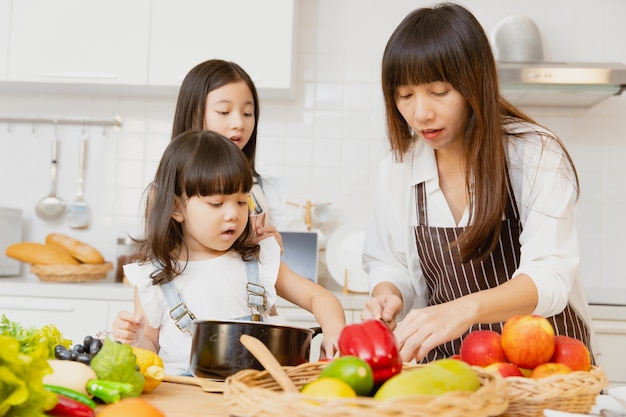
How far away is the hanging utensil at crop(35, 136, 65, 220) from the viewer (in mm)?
3168

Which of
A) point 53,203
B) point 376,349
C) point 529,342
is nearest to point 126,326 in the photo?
point 376,349

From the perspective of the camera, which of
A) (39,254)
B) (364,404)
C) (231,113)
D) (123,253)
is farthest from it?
(123,253)

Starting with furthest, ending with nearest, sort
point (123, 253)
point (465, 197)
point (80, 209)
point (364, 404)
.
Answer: point (80, 209) → point (123, 253) → point (465, 197) → point (364, 404)

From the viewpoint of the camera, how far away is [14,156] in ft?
10.7

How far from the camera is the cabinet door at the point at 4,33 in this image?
290cm

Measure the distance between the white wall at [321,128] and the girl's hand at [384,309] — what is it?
1.74m

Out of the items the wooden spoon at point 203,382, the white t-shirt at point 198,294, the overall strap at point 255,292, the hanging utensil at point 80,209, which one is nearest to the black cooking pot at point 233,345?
the wooden spoon at point 203,382

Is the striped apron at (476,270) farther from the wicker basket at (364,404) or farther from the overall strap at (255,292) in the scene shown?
the wicker basket at (364,404)

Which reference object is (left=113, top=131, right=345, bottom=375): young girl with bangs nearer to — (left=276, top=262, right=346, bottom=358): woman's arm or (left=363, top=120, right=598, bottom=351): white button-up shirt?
(left=276, top=262, right=346, bottom=358): woman's arm

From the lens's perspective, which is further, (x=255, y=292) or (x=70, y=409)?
(x=255, y=292)

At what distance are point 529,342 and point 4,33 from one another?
272 centimetres

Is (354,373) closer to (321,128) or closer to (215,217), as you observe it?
(215,217)

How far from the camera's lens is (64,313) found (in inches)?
102

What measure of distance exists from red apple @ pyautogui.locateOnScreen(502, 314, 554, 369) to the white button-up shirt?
0.39 metres
